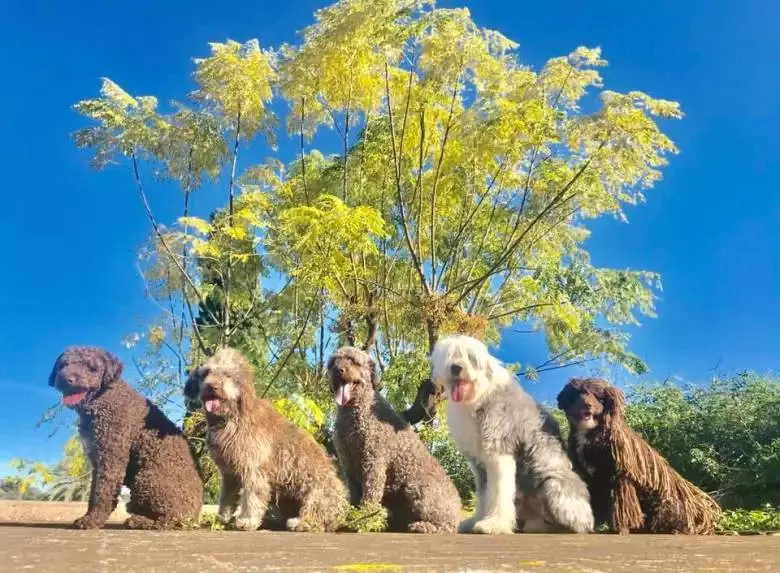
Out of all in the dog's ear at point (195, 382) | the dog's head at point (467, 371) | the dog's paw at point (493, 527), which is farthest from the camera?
the dog's head at point (467, 371)

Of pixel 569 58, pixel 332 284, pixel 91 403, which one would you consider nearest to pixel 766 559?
pixel 91 403

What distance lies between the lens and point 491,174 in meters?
17.0

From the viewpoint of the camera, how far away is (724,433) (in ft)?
38.2

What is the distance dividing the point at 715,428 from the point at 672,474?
638 centimetres

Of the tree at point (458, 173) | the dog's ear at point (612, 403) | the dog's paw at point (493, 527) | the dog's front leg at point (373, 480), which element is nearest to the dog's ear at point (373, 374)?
the dog's front leg at point (373, 480)

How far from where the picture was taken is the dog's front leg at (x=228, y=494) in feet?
19.0

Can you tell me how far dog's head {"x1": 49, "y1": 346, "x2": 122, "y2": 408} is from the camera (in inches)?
221

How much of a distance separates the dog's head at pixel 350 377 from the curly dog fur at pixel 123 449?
1284 millimetres

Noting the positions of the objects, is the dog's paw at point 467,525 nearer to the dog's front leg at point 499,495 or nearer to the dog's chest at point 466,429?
the dog's front leg at point 499,495

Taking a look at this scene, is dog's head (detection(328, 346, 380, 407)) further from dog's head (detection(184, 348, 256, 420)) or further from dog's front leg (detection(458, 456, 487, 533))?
dog's front leg (detection(458, 456, 487, 533))

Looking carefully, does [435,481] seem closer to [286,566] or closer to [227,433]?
[227,433]

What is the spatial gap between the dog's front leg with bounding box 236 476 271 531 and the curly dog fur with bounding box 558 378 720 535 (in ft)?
8.21

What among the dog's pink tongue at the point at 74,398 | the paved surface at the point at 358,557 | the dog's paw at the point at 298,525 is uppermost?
the dog's pink tongue at the point at 74,398

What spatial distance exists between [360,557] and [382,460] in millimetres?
2972
